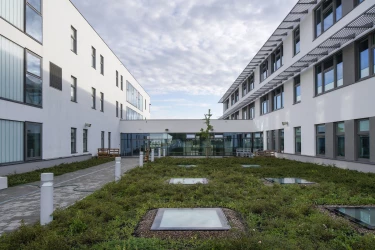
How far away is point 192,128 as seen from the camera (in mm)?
31125

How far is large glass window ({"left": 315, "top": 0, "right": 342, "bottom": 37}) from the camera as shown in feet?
50.8

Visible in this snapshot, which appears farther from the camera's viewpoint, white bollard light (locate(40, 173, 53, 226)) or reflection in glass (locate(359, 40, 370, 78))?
reflection in glass (locate(359, 40, 370, 78))

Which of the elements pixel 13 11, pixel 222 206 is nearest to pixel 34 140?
pixel 13 11

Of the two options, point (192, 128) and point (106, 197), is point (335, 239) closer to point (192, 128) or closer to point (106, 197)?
point (106, 197)

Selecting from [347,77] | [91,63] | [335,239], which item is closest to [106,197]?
[335,239]

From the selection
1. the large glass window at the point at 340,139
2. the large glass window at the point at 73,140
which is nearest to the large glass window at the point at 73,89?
the large glass window at the point at 73,140

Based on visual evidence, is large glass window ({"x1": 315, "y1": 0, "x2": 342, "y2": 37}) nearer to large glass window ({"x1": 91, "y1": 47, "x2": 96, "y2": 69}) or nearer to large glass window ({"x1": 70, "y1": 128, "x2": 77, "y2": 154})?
large glass window ({"x1": 70, "y1": 128, "x2": 77, "y2": 154})

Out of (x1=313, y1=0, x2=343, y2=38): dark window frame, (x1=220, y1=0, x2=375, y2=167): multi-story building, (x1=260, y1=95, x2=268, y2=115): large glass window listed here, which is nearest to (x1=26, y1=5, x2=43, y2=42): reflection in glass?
(x1=220, y1=0, x2=375, y2=167): multi-story building

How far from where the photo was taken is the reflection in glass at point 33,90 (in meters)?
14.7

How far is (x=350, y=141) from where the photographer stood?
565 inches

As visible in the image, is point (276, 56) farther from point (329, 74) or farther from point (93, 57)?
point (93, 57)

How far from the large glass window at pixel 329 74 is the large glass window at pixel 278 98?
603cm

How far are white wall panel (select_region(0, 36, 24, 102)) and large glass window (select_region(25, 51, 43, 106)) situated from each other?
0.57 m

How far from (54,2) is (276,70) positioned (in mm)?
17843
